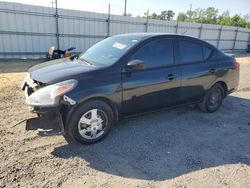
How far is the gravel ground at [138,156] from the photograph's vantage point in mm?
2949

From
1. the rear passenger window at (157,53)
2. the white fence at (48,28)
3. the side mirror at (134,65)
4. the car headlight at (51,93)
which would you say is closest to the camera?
the car headlight at (51,93)

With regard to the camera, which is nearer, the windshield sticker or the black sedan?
the black sedan

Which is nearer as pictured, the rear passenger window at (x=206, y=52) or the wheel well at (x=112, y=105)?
the wheel well at (x=112, y=105)

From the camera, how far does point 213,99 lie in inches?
210

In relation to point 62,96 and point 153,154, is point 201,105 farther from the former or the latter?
point 62,96

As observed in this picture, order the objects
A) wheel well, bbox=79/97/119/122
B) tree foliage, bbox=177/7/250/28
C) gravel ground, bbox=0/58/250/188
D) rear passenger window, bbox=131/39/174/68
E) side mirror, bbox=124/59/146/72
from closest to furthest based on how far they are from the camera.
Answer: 1. gravel ground, bbox=0/58/250/188
2. wheel well, bbox=79/97/119/122
3. side mirror, bbox=124/59/146/72
4. rear passenger window, bbox=131/39/174/68
5. tree foliage, bbox=177/7/250/28

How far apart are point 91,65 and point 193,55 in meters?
2.16

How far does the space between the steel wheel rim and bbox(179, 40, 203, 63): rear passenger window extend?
930 mm

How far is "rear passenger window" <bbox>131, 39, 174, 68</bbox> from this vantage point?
407 cm

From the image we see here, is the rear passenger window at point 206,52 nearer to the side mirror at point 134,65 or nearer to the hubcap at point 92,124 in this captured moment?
the side mirror at point 134,65

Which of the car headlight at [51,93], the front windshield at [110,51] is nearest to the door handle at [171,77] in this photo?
the front windshield at [110,51]

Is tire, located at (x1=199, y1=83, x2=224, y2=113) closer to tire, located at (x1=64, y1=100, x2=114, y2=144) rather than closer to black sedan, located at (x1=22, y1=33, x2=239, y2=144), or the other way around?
black sedan, located at (x1=22, y1=33, x2=239, y2=144)

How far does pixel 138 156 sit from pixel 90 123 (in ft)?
2.88

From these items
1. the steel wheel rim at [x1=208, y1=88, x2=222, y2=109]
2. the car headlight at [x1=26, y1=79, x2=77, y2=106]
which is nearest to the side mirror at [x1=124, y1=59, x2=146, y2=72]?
the car headlight at [x1=26, y1=79, x2=77, y2=106]
